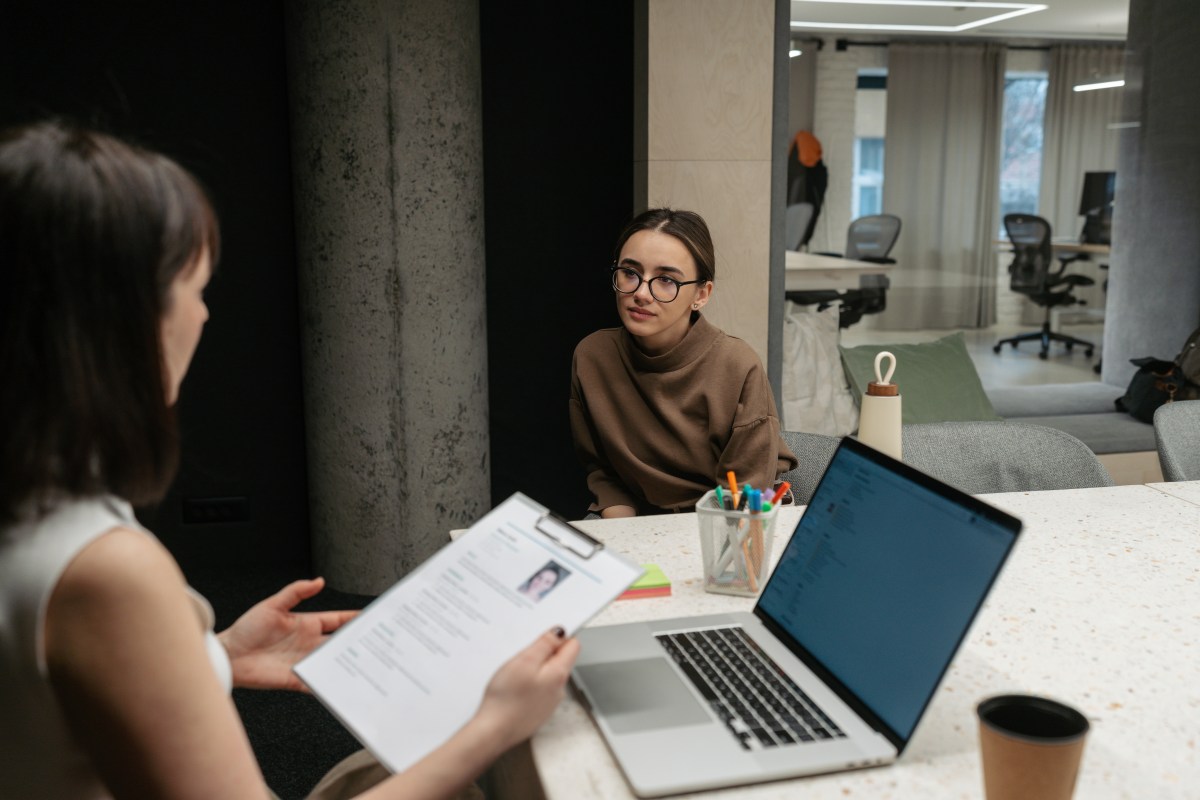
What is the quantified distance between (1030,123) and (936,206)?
52 cm

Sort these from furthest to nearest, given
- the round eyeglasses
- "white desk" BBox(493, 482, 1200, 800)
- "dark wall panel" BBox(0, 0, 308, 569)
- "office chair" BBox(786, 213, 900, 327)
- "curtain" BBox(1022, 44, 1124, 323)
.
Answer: "curtain" BBox(1022, 44, 1124, 323), "office chair" BBox(786, 213, 900, 327), "dark wall panel" BBox(0, 0, 308, 569), the round eyeglasses, "white desk" BBox(493, 482, 1200, 800)

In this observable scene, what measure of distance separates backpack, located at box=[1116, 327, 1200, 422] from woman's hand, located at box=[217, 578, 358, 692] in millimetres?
3933

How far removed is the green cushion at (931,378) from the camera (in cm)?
404

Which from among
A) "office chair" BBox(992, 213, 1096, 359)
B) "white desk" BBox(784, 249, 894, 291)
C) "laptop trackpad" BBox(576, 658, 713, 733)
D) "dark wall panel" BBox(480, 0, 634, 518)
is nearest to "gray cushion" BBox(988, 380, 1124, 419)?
"office chair" BBox(992, 213, 1096, 359)

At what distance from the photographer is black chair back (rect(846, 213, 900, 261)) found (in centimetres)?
422

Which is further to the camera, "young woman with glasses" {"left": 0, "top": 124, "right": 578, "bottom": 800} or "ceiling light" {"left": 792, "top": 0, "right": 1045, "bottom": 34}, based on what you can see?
"ceiling light" {"left": 792, "top": 0, "right": 1045, "bottom": 34}

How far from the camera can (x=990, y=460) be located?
219 cm

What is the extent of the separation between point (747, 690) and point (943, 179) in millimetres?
3643

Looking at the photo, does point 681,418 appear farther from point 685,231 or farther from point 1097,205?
point 1097,205

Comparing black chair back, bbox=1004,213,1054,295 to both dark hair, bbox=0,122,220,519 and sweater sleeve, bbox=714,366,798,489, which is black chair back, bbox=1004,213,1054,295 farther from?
dark hair, bbox=0,122,220,519

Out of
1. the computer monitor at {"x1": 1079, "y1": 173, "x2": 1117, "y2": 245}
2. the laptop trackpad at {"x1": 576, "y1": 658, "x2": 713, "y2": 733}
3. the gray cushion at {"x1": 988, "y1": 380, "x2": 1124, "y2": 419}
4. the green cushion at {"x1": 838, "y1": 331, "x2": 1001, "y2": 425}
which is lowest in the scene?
the gray cushion at {"x1": 988, "y1": 380, "x2": 1124, "y2": 419}

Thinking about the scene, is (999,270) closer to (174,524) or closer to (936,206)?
(936,206)

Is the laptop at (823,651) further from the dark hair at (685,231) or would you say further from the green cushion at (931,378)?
the green cushion at (931,378)

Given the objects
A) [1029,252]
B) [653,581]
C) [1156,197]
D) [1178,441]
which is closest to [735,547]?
[653,581]
